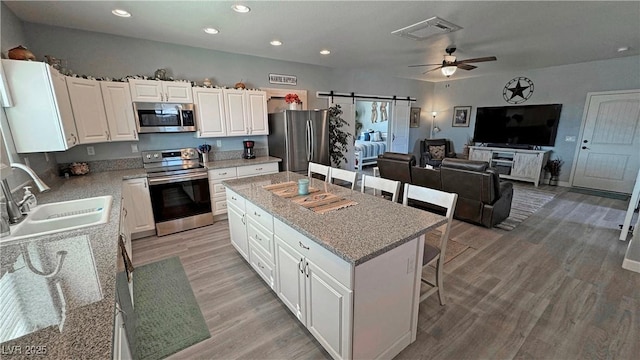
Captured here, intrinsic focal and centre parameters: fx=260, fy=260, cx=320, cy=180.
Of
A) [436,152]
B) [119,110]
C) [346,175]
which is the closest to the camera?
[346,175]

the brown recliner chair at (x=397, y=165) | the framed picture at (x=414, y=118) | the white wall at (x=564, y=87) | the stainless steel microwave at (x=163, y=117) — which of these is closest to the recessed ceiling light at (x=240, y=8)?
the stainless steel microwave at (x=163, y=117)

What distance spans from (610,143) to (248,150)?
23.3 feet

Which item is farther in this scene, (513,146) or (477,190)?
(513,146)

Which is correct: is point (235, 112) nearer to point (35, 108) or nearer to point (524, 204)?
point (35, 108)

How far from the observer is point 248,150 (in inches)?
173

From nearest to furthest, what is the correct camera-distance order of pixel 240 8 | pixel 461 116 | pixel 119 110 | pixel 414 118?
pixel 240 8 → pixel 119 110 → pixel 461 116 → pixel 414 118

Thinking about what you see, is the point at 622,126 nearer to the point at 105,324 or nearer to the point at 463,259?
the point at 463,259

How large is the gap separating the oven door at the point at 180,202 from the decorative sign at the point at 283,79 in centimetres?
210

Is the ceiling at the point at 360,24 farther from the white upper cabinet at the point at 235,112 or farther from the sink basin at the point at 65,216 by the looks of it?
the sink basin at the point at 65,216

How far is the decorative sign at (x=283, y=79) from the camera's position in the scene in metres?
4.61

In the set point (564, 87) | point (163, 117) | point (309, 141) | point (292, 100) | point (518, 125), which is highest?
point (564, 87)

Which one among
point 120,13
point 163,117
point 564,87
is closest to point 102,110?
point 163,117

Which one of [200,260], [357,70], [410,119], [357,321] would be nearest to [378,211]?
[357,321]

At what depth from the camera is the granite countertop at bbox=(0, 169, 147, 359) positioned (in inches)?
27.9
